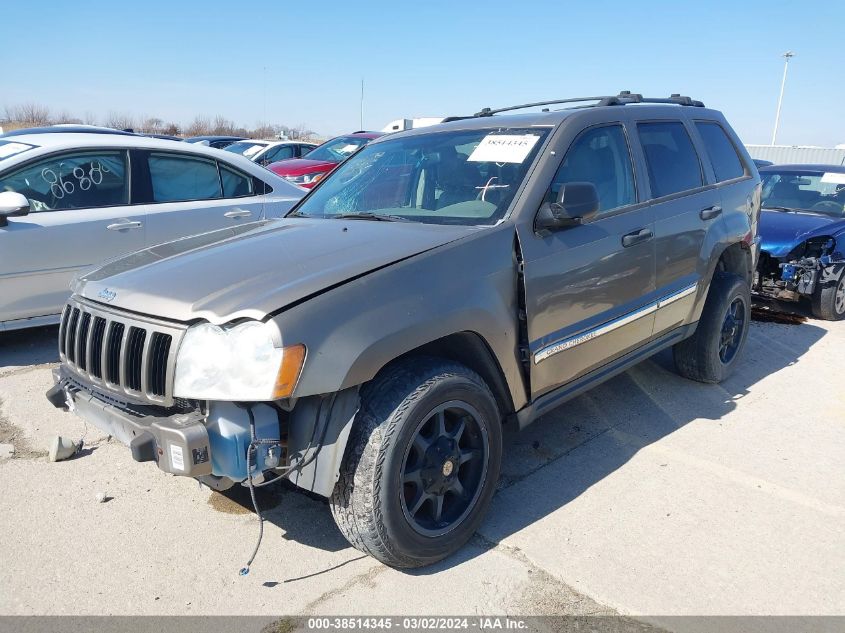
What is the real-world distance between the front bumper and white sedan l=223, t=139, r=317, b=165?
13861 millimetres

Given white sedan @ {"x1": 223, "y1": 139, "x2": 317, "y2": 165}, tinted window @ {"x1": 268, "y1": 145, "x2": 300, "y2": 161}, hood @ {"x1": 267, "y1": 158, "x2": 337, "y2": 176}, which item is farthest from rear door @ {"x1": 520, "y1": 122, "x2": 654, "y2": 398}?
tinted window @ {"x1": 268, "y1": 145, "x2": 300, "y2": 161}

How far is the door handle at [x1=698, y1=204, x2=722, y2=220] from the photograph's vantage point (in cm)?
446

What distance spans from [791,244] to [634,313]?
4224 millimetres

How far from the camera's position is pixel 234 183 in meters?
6.41

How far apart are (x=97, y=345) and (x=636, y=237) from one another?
2.81 meters

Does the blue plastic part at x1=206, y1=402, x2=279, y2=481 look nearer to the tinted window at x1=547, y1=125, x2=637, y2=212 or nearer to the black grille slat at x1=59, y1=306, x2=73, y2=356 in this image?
the black grille slat at x1=59, y1=306, x2=73, y2=356

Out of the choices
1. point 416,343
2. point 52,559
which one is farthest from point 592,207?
point 52,559

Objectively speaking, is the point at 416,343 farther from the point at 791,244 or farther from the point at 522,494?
the point at 791,244

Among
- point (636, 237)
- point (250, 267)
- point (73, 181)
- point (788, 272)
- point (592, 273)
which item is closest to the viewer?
point (250, 267)

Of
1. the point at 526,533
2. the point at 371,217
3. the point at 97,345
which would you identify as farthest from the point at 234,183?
the point at 526,533

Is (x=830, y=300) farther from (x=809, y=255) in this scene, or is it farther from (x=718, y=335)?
(x=718, y=335)

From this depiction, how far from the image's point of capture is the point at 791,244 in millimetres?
7090

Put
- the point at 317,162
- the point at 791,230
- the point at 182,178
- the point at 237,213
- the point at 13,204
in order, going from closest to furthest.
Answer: the point at 13,204 < the point at 182,178 < the point at 237,213 < the point at 791,230 < the point at 317,162

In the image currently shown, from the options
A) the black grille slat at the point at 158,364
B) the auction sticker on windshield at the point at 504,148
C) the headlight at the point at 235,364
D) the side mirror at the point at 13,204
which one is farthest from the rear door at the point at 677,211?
the side mirror at the point at 13,204
